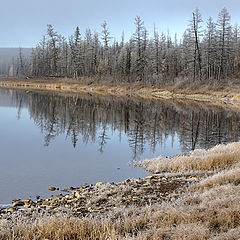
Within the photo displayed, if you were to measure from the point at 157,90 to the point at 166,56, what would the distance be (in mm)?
34441

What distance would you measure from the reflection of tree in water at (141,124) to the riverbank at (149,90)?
9.61m

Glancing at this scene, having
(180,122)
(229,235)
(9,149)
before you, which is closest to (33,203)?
(229,235)

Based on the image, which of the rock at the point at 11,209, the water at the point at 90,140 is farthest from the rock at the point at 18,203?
the water at the point at 90,140

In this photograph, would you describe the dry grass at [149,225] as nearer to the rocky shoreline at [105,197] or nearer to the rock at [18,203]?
the rocky shoreline at [105,197]

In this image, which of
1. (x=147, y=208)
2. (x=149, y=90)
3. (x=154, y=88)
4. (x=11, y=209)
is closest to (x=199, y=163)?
(x=147, y=208)

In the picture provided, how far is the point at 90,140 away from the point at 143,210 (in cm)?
1153

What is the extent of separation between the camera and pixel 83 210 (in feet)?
22.8

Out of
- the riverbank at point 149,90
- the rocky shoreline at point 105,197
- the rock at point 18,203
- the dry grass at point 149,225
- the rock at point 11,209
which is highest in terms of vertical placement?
the riverbank at point 149,90

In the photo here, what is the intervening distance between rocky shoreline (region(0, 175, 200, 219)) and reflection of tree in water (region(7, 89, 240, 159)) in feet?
15.9

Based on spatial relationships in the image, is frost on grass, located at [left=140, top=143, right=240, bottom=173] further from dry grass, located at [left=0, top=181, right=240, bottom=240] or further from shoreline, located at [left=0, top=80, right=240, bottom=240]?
dry grass, located at [left=0, top=181, right=240, bottom=240]

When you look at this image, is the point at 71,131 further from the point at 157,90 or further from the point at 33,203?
the point at 157,90

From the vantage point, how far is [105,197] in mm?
7914

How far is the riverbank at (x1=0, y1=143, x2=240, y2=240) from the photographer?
16.3ft

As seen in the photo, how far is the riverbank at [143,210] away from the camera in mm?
4969
